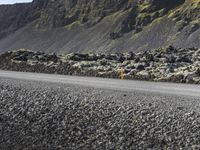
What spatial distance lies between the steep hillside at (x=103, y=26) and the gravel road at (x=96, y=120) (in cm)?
5952

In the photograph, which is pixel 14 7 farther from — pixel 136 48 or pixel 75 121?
pixel 75 121

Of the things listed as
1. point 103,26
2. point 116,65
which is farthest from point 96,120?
point 103,26

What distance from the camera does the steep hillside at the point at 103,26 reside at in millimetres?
86438

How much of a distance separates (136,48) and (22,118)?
6814cm

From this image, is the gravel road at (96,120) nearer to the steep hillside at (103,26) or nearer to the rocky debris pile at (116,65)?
the rocky debris pile at (116,65)

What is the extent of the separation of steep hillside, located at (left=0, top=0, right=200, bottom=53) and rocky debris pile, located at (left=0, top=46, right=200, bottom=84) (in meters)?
42.2

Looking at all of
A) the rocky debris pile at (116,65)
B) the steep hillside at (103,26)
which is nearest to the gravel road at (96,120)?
the rocky debris pile at (116,65)

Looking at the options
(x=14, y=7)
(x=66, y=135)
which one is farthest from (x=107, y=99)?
(x=14, y=7)

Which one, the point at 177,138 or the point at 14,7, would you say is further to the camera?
the point at 14,7

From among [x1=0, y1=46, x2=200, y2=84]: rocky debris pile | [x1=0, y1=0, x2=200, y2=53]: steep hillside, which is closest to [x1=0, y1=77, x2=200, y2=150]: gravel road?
[x1=0, y1=46, x2=200, y2=84]: rocky debris pile

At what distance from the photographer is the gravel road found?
12969mm

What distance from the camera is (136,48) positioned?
83812mm

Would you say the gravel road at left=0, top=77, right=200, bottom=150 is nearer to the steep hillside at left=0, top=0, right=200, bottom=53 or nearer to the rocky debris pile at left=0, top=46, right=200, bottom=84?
the rocky debris pile at left=0, top=46, right=200, bottom=84

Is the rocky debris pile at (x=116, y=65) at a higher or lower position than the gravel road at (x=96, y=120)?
higher
